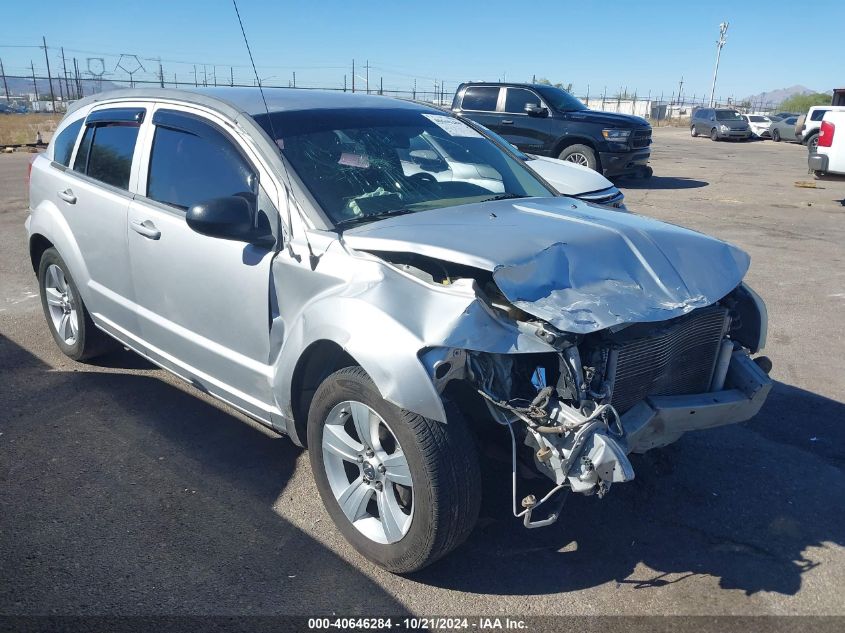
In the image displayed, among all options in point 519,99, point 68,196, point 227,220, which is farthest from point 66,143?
point 519,99

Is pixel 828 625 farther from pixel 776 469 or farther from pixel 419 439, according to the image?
pixel 419 439

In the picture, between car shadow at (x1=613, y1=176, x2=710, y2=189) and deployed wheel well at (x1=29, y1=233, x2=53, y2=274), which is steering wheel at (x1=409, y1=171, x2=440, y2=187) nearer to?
deployed wheel well at (x1=29, y1=233, x2=53, y2=274)

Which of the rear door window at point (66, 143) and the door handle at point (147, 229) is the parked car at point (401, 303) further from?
the rear door window at point (66, 143)

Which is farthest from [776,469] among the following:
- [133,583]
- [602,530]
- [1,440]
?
[1,440]

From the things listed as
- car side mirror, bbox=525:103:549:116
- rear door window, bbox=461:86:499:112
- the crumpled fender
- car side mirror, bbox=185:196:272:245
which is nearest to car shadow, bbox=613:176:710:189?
car side mirror, bbox=525:103:549:116

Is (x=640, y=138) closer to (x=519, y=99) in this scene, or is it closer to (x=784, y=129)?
(x=519, y=99)

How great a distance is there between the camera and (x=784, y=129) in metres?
36.1

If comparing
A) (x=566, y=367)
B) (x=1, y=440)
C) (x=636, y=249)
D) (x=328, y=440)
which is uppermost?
(x=636, y=249)

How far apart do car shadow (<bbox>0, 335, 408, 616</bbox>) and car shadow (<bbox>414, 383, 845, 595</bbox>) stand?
62 centimetres

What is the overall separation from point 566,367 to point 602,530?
1.06 metres

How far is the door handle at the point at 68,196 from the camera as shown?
4596mm

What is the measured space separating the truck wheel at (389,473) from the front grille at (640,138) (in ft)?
40.9

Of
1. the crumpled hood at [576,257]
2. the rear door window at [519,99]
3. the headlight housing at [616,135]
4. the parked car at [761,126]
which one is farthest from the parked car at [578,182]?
the parked car at [761,126]

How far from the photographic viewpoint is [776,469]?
12.6ft
